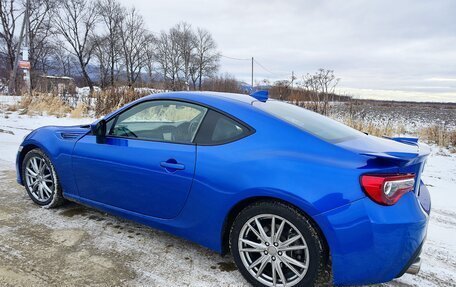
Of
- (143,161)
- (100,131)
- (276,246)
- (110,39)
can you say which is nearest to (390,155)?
(276,246)

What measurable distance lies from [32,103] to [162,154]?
12616 mm

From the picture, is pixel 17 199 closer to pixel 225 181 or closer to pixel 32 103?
pixel 225 181

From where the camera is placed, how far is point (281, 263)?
2404 mm

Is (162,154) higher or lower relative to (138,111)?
lower

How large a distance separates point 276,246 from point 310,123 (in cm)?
103

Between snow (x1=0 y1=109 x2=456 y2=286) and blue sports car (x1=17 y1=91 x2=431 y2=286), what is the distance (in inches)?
19.4

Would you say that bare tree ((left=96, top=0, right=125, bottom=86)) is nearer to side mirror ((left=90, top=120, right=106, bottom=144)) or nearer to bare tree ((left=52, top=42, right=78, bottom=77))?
bare tree ((left=52, top=42, right=78, bottom=77))

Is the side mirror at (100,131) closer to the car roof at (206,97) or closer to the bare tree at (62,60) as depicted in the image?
the car roof at (206,97)

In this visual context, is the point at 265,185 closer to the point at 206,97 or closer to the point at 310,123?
the point at 310,123

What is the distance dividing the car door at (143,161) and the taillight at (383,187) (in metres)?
1.22

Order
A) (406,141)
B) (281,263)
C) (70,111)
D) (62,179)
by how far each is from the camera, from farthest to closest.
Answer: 1. (70,111)
2. (62,179)
3. (406,141)
4. (281,263)

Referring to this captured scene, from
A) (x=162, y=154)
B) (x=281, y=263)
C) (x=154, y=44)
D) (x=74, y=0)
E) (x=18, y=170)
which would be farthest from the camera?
(x=154, y=44)

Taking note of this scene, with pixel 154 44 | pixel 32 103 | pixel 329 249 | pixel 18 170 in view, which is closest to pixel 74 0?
pixel 154 44

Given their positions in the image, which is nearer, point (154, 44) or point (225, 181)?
point (225, 181)
